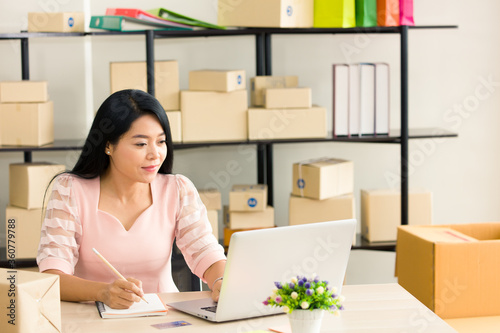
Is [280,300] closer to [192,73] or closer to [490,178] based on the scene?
[192,73]

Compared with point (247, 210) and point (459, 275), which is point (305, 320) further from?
point (247, 210)

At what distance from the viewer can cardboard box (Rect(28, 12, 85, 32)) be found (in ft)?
10.2

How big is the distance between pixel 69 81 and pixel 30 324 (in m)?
2.27

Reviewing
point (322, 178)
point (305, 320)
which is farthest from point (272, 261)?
point (322, 178)

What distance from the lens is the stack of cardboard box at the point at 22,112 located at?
3078 mm

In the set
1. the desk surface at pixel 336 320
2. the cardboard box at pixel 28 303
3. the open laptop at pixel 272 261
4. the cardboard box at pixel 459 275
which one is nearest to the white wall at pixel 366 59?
the cardboard box at pixel 459 275

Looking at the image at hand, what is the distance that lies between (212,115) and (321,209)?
2.27 ft

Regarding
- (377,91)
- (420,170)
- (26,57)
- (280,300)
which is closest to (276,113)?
(377,91)

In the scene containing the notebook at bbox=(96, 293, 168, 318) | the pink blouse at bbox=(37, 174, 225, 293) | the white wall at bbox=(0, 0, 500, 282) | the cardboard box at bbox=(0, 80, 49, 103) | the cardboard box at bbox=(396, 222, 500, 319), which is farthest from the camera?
the white wall at bbox=(0, 0, 500, 282)

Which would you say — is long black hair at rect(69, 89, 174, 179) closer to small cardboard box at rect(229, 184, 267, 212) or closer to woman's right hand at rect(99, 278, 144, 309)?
woman's right hand at rect(99, 278, 144, 309)

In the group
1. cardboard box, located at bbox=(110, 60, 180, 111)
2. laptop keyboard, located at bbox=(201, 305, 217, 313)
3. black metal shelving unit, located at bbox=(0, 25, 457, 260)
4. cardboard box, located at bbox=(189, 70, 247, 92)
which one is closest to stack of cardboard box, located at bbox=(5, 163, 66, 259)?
black metal shelving unit, located at bbox=(0, 25, 457, 260)

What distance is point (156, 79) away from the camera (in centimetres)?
318

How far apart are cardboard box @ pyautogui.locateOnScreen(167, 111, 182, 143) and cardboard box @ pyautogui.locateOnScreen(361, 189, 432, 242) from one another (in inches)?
38.2

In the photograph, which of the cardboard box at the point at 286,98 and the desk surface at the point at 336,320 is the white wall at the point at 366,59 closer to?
the cardboard box at the point at 286,98
